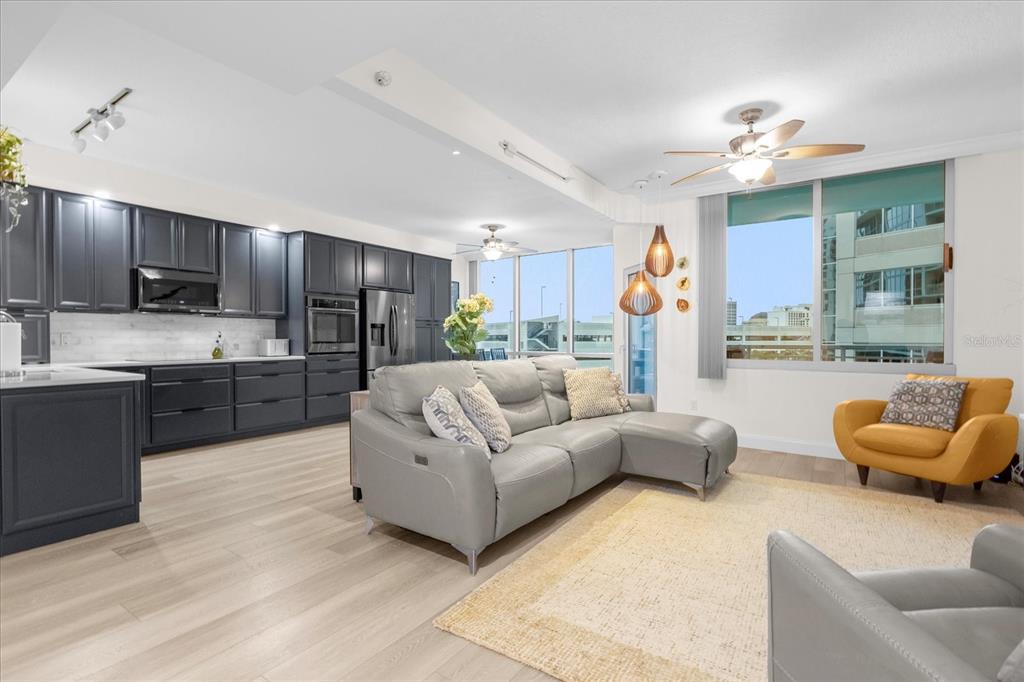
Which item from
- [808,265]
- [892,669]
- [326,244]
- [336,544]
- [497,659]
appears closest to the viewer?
[892,669]

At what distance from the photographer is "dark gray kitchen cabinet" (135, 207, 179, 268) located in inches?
194

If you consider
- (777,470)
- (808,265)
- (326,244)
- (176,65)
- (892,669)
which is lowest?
(777,470)

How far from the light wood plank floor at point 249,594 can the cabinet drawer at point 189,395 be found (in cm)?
149

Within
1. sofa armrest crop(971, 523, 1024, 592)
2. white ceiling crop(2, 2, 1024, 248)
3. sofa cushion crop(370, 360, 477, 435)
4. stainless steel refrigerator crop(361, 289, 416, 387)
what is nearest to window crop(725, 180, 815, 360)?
white ceiling crop(2, 2, 1024, 248)

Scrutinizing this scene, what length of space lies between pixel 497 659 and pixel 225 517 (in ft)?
7.17

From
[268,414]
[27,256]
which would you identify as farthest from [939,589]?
[27,256]

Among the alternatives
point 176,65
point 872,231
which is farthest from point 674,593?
point 872,231

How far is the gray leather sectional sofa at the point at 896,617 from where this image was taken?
856mm

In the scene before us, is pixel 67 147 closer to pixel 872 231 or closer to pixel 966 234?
pixel 872 231

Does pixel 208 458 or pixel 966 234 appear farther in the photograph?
pixel 208 458

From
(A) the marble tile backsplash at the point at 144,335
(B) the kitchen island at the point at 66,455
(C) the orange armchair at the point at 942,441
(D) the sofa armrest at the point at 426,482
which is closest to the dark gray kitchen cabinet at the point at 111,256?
(A) the marble tile backsplash at the point at 144,335

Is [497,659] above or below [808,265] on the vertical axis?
below

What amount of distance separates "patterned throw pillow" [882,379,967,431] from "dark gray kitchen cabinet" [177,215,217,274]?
646 cm

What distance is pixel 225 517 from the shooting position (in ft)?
10.3
